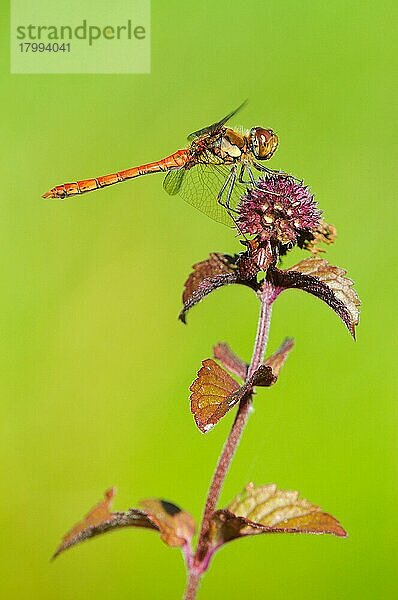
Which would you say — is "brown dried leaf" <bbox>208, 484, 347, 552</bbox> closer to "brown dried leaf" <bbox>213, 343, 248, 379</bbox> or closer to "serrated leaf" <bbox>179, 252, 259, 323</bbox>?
"brown dried leaf" <bbox>213, 343, 248, 379</bbox>

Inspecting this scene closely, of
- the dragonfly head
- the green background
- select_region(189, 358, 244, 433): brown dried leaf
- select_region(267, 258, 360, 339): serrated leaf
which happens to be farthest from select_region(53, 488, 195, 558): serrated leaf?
the green background

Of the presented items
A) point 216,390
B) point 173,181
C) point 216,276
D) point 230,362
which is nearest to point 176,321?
point 173,181

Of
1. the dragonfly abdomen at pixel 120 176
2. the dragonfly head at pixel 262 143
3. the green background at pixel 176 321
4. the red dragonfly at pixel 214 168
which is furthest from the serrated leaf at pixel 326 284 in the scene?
the green background at pixel 176 321

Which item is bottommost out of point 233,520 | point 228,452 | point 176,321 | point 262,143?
point 233,520

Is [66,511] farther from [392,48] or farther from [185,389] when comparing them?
[392,48]

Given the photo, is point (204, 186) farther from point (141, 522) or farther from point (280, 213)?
point (141, 522)

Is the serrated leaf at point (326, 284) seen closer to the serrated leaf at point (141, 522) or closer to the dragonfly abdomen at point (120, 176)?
the serrated leaf at point (141, 522)
